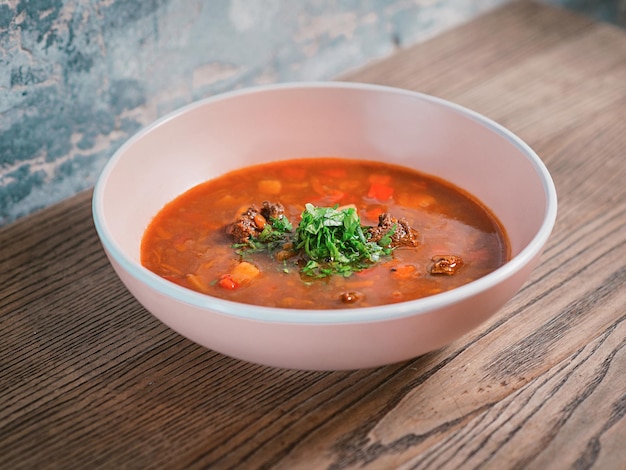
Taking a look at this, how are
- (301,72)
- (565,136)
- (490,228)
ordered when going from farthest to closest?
(301,72)
(565,136)
(490,228)

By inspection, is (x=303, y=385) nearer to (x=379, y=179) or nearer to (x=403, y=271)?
(x=403, y=271)

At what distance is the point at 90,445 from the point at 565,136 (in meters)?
1.65

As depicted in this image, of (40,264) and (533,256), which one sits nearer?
(533,256)

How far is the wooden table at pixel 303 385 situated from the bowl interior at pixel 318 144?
0.19 metres

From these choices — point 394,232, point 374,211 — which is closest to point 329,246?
point 394,232

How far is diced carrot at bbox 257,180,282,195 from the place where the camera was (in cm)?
198

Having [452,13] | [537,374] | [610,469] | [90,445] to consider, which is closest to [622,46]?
[452,13]

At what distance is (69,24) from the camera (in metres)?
2.09

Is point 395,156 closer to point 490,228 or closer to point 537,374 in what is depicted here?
point 490,228

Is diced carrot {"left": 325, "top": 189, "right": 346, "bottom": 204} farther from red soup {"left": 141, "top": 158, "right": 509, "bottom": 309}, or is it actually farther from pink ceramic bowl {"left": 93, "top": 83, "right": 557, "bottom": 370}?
pink ceramic bowl {"left": 93, "top": 83, "right": 557, "bottom": 370}

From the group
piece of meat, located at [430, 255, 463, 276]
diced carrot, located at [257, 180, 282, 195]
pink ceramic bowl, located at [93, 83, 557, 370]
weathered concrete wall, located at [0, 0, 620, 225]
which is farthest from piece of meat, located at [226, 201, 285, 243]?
weathered concrete wall, located at [0, 0, 620, 225]

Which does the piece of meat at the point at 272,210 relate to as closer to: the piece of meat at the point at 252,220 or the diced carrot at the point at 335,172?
the piece of meat at the point at 252,220

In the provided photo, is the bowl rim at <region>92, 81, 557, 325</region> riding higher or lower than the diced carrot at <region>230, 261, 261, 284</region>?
higher

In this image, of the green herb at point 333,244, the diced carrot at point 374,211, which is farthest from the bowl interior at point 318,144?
the green herb at point 333,244
